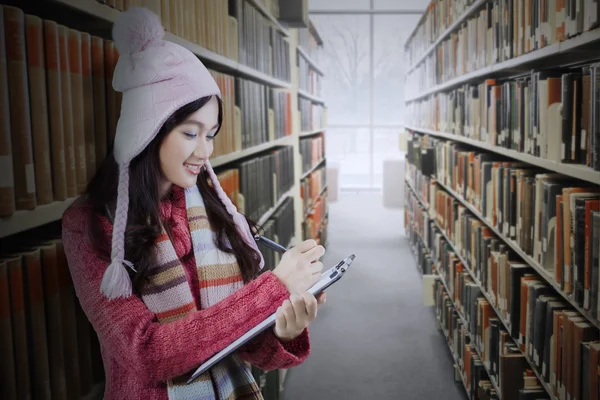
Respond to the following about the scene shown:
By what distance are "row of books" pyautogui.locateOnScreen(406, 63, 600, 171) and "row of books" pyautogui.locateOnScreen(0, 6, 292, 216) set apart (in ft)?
3.72

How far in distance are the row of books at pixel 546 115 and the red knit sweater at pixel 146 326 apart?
0.95m

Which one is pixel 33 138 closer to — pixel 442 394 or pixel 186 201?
pixel 186 201

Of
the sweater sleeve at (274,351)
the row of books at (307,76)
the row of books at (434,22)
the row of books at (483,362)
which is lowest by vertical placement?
the row of books at (483,362)

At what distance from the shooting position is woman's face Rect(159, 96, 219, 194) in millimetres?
1062

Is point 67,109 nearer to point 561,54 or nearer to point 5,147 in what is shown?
point 5,147

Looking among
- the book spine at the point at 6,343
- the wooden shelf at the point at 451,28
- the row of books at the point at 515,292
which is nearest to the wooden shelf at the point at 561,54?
the wooden shelf at the point at 451,28

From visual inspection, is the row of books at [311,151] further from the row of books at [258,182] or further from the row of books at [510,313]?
the row of books at [510,313]

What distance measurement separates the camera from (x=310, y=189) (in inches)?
204

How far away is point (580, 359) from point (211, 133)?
114cm

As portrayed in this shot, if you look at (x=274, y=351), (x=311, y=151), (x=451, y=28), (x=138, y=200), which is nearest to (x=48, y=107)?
(x=138, y=200)

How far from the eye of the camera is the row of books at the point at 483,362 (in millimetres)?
2062

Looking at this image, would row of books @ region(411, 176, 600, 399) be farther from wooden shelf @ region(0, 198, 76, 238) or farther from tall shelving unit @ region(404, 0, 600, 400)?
wooden shelf @ region(0, 198, 76, 238)

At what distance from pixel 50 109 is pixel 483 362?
2.20m

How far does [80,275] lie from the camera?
93 cm
